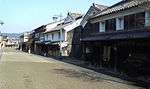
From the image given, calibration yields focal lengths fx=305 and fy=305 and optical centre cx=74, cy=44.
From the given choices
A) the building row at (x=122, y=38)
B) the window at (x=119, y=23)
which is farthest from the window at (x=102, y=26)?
the window at (x=119, y=23)

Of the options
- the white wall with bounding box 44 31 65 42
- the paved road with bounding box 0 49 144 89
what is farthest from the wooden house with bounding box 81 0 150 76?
the white wall with bounding box 44 31 65 42

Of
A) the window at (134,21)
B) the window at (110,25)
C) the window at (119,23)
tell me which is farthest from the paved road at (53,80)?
the window at (110,25)

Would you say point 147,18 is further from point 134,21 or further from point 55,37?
point 55,37

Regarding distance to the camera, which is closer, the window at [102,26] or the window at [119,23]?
the window at [119,23]

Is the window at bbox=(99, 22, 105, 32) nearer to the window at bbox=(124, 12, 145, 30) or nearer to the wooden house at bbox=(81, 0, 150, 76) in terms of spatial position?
the wooden house at bbox=(81, 0, 150, 76)

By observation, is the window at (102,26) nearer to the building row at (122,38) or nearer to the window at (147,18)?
the building row at (122,38)

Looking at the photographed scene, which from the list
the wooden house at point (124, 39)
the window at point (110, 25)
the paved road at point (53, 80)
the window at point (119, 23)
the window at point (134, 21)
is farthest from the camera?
the window at point (110, 25)

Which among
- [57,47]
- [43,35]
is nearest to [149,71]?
[57,47]

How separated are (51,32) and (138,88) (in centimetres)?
4866

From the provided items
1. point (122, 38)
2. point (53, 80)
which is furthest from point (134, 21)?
point (53, 80)

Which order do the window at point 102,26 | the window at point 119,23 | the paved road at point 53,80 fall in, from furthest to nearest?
1. the window at point 102,26
2. the window at point 119,23
3. the paved road at point 53,80

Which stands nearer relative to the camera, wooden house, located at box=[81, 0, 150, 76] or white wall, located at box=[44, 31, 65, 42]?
wooden house, located at box=[81, 0, 150, 76]

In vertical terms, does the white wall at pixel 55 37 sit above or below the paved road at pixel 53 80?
above

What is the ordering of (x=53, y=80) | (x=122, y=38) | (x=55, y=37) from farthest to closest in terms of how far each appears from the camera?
(x=55, y=37), (x=122, y=38), (x=53, y=80)
